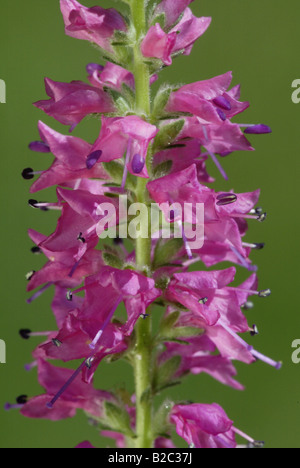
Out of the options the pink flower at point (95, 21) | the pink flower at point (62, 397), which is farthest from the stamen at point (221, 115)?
the pink flower at point (62, 397)

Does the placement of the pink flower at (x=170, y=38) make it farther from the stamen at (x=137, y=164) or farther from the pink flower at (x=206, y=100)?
the stamen at (x=137, y=164)

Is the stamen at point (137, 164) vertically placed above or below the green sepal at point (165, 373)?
above

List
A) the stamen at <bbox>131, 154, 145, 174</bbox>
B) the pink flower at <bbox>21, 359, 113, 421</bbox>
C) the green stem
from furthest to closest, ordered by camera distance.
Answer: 1. the pink flower at <bbox>21, 359, 113, 421</bbox>
2. the green stem
3. the stamen at <bbox>131, 154, 145, 174</bbox>

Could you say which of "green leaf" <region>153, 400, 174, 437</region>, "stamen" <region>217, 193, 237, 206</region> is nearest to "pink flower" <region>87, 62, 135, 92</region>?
"stamen" <region>217, 193, 237, 206</region>

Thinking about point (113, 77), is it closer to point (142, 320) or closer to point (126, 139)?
point (126, 139)

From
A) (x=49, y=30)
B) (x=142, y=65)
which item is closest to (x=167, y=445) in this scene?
(x=142, y=65)

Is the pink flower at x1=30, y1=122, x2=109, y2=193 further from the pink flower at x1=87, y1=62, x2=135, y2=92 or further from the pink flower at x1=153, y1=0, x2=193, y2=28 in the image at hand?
the pink flower at x1=153, y1=0, x2=193, y2=28

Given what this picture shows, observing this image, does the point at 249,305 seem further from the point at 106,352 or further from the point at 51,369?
the point at 51,369

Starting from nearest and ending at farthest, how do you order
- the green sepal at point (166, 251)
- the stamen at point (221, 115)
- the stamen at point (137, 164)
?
the stamen at point (137, 164)
the stamen at point (221, 115)
the green sepal at point (166, 251)
